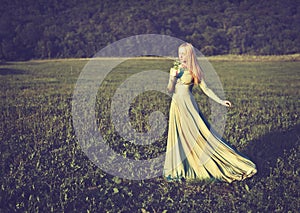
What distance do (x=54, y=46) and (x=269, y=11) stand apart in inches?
808

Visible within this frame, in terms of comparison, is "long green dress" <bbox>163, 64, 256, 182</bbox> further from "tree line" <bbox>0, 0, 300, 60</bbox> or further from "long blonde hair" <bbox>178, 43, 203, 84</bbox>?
"tree line" <bbox>0, 0, 300, 60</bbox>

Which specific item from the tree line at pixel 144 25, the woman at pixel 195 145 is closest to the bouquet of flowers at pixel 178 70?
the woman at pixel 195 145

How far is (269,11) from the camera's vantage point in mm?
41344

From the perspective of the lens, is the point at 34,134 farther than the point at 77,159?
Yes

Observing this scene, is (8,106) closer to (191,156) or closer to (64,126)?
(64,126)

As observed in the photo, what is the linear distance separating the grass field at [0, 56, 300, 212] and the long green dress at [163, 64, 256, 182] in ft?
0.71

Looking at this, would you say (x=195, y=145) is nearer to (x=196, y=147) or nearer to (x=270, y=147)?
(x=196, y=147)

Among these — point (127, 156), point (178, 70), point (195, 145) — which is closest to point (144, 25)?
point (127, 156)

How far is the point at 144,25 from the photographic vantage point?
1628 inches

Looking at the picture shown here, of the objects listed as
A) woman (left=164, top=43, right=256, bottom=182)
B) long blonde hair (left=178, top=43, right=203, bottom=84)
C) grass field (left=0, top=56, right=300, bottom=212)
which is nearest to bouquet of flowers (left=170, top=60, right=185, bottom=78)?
woman (left=164, top=43, right=256, bottom=182)

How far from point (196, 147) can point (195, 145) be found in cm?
3

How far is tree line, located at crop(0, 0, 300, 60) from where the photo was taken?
34000 millimetres

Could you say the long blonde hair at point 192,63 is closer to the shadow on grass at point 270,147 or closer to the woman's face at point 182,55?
the woman's face at point 182,55

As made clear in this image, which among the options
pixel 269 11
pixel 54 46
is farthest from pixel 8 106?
pixel 269 11
